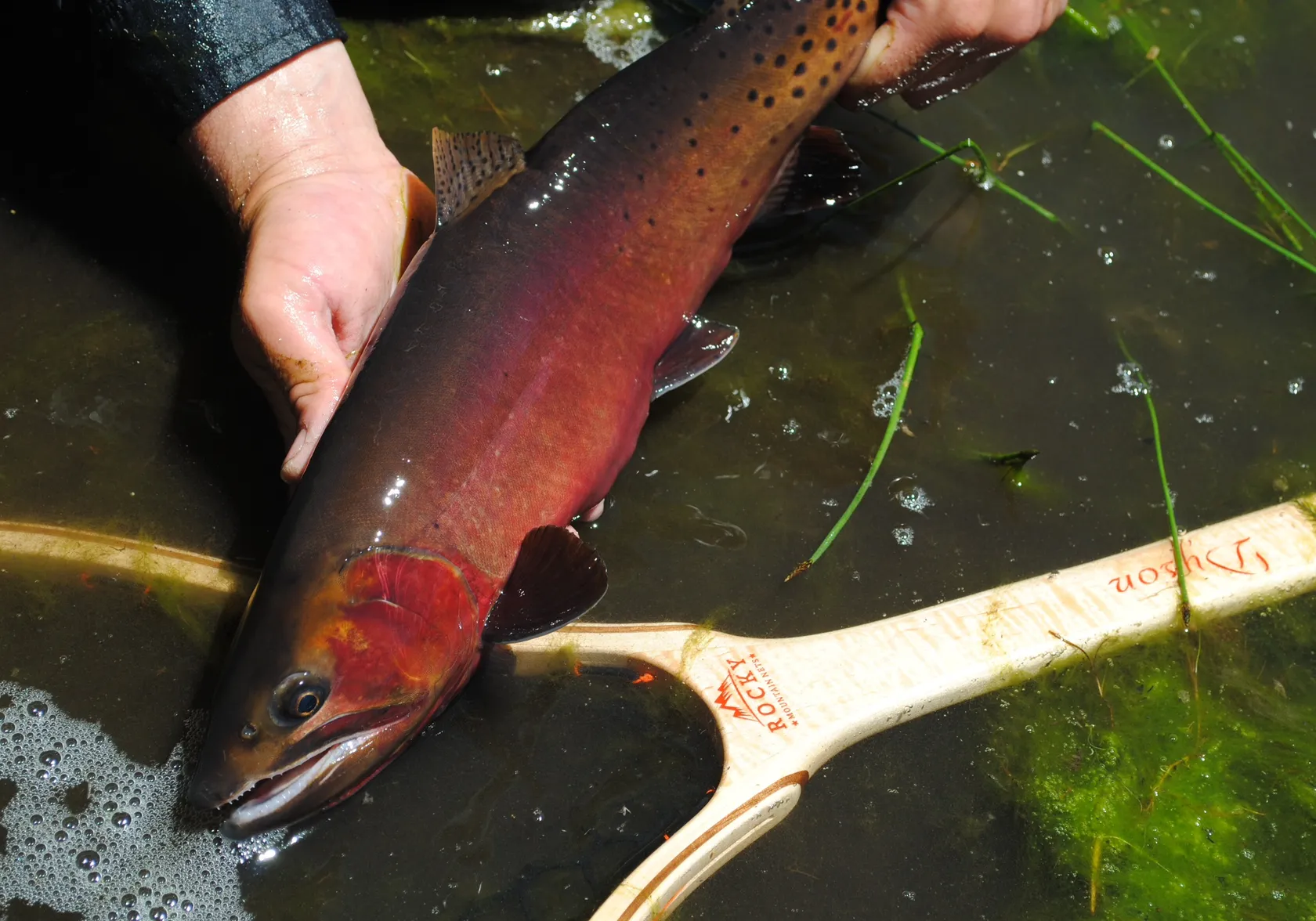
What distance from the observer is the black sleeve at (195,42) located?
102 inches

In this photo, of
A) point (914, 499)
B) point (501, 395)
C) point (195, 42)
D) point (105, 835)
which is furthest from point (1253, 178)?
point (105, 835)

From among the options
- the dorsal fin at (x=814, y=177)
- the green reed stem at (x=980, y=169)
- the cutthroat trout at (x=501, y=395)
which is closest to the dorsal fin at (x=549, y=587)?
the cutthroat trout at (x=501, y=395)

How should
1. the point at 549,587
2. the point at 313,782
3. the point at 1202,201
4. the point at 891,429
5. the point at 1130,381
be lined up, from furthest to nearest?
the point at 1202,201
the point at 1130,381
the point at 891,429
the point at 549,587
the point at 313,782

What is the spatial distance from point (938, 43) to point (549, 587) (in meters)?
1.84

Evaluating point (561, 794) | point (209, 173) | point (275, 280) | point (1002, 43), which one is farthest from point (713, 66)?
point (561, 794)

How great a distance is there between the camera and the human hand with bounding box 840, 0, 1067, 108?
283 centimetres

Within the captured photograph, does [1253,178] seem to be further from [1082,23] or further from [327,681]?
[327,681]

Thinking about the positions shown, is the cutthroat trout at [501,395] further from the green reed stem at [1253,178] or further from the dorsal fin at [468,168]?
the green reed stem at [1253,178]

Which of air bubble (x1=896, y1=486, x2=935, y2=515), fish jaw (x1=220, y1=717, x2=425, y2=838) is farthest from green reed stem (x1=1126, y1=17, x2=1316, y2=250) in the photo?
fish jaw (x1=220, y1=717, x2=425, y2=838)

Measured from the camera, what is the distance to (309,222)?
8.27 ft

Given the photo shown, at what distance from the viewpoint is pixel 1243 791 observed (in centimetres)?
250

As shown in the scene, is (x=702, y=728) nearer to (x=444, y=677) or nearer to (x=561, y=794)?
(x=561, y=794)

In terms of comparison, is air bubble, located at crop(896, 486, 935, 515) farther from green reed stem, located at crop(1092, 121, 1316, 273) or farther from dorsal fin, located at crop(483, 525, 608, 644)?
green reed stem, located at crop(1092, 121, 1316, 273)

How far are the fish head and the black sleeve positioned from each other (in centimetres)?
137
